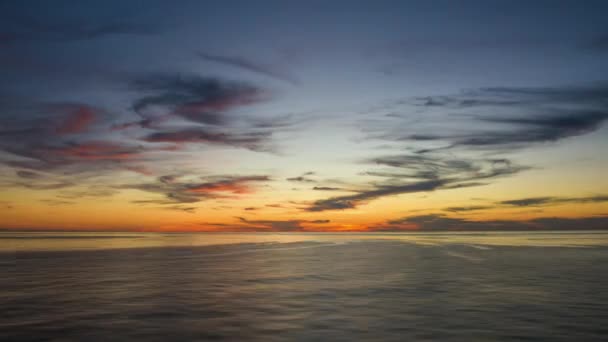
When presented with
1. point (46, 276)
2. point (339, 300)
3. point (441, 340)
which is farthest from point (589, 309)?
point (46, 276)

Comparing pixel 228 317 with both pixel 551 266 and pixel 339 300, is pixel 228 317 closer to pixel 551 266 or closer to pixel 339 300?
pixel 339 300

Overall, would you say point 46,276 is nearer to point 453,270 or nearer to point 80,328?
point 80,328

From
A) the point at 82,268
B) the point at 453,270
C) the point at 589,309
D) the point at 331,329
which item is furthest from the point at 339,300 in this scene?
the point at 82,268

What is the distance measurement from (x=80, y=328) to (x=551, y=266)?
3479 cm

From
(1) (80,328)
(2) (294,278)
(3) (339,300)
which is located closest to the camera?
(1) (80,328)

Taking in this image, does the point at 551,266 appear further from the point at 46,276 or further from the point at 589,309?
the point at 46,276

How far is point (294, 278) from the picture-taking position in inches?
1175

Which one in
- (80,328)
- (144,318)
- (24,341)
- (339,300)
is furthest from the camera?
(339,300)

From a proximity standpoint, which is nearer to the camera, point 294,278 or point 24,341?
point 24,341

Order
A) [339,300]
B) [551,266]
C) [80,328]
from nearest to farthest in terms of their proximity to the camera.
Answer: [80,328]
[339,300]
[551,266]

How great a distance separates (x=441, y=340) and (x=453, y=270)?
2131 centimetres

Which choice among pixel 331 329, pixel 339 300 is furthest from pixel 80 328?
pixel 339 300

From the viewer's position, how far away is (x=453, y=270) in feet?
112

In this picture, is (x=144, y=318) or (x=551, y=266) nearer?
(x=144, y=318)
